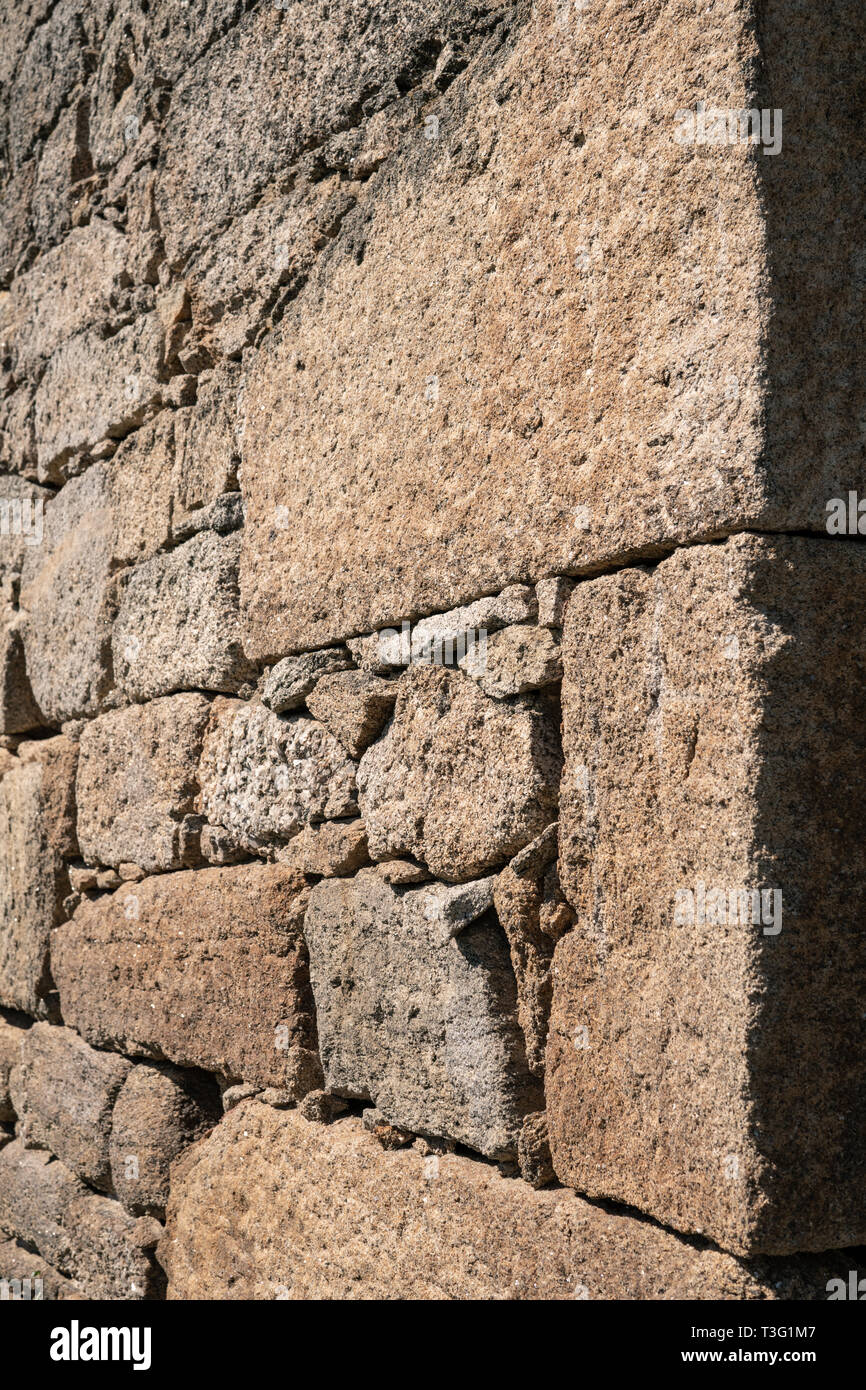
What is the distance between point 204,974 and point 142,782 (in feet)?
1.82

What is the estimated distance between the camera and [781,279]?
1570 mm

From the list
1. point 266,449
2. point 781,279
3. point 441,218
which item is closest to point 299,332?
point 266,449

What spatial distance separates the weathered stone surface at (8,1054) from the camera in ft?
12.5

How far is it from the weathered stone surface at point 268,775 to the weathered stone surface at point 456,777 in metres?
0.13

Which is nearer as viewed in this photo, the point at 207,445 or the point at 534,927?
the point at 534,927

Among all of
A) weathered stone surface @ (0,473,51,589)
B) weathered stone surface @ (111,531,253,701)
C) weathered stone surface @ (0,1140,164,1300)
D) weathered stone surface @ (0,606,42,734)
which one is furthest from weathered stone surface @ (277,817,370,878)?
weathered stone surface @ (0,473,51,589)

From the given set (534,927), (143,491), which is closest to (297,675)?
(534,927)

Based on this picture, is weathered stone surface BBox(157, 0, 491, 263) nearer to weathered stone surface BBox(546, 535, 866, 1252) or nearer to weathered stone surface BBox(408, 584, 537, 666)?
weathered stone surface BBox(408, 584, 537, 666)

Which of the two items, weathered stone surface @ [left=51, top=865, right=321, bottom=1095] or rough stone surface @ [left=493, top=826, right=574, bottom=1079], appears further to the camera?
weathered stone surface @ [left=51, top=865, right=321, bottom=1095]

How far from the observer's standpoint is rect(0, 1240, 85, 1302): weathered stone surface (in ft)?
10.8

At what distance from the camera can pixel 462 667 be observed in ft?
6.70

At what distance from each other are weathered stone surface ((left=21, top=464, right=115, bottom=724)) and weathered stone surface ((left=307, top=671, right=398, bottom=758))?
3.81 ft

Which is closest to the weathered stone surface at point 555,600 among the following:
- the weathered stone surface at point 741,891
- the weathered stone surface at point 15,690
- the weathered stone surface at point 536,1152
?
the weathered stone surface at point 741,891

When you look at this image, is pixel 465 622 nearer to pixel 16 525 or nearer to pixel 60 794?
pixel 60 794
